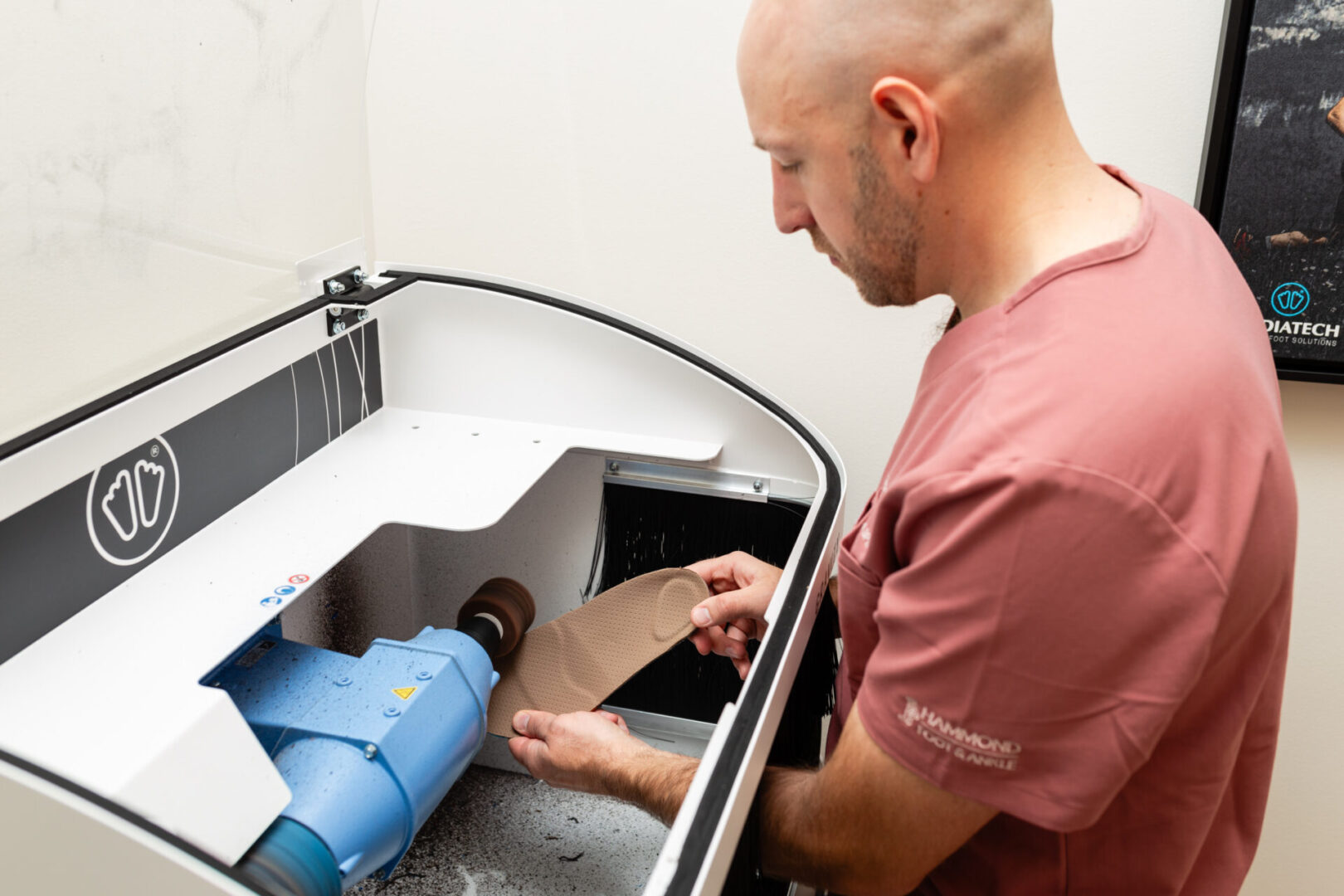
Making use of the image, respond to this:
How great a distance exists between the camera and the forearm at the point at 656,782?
0.82 metres

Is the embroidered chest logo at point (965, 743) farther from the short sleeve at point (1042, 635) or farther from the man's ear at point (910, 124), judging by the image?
the man's ear at point (910, 124)

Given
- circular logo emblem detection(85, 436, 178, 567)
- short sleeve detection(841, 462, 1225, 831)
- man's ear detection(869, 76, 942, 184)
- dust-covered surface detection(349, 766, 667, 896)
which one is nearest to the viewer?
short sleeve detection(841, 462, 1225, 831)

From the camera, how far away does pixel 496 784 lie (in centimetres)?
139

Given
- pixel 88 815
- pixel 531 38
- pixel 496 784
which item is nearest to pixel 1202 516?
pixel 88 815

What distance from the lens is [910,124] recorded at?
0.70 metres

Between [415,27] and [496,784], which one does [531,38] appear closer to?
[415,27]

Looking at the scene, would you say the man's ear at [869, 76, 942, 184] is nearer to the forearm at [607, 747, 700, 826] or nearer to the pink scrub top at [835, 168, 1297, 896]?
the pink scrub top at [835, 168, 1297, 896]

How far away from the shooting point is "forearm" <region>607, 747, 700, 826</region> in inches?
32.4

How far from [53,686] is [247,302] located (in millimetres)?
458

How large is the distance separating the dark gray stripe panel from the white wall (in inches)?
14.5

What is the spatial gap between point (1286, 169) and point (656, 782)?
1.06 metres

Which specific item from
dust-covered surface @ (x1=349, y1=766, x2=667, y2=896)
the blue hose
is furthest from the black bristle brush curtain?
the blue hose

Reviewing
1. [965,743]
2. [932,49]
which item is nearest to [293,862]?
[965,743]

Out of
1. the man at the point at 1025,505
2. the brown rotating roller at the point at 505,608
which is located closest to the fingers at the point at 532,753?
the man at the point at 1025,505
